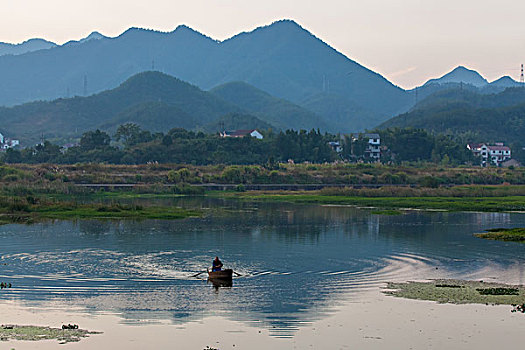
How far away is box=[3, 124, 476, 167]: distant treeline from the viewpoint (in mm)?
145875

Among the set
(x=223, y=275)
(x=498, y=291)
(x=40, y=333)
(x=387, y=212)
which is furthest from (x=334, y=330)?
(x=387, y=212)

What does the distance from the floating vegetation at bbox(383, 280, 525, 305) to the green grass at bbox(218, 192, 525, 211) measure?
4426 cm

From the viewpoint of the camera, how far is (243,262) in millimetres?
40562

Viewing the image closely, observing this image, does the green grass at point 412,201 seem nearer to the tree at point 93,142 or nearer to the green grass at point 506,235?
the green grass at point 506,235

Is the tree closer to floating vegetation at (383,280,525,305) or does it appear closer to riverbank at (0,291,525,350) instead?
floating vegetation at (383,280,525,305)

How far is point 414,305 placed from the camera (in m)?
29.9

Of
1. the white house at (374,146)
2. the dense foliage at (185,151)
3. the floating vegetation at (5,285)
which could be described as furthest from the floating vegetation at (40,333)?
the white house at (374,146)

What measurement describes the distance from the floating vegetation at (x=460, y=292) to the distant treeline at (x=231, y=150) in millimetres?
93726

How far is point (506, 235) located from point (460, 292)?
22.1m

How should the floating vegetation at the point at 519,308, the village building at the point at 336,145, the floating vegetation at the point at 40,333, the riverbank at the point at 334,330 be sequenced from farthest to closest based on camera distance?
the village building at the point at 336,145 < the floating vegetation at the point at 519,308 < the floating vegetation at the point at 40,333 < the riverbank at the point at 334,330

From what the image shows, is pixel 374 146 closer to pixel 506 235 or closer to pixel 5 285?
pixel 506 235

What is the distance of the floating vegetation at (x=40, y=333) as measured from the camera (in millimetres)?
24156

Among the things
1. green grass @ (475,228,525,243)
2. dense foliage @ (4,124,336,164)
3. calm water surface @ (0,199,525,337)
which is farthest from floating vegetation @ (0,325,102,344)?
dense foliage @ (4,124,336,164)

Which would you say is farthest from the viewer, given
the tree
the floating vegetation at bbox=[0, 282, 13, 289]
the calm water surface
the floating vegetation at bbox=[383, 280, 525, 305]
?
the tree
